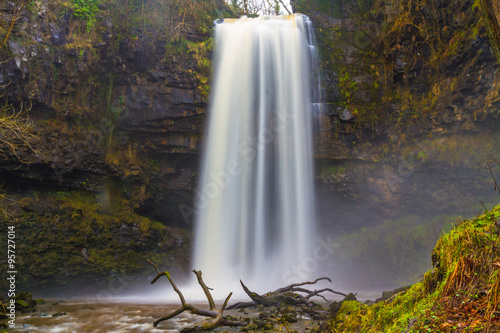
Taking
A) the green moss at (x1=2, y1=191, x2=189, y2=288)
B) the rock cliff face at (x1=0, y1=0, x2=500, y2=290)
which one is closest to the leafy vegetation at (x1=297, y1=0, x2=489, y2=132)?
the rock cliff face at (x1=0, y1=0, x2=500, y2=290)

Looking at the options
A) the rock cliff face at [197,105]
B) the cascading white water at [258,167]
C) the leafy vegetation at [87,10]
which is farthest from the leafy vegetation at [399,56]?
the leafy vegetation at [87,10]

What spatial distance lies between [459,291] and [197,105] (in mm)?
10218

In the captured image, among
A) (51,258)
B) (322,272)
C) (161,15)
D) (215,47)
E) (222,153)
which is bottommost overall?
(322,272)

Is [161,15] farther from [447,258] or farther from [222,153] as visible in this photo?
[447,258]

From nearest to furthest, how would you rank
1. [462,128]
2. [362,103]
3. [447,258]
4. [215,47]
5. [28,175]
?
[447,258] < [28,175] < [462,128] < [362,103] < [215,47]

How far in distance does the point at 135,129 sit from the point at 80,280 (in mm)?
5283

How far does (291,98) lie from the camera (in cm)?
1193

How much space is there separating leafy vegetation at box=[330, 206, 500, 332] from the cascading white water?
914 centimetres

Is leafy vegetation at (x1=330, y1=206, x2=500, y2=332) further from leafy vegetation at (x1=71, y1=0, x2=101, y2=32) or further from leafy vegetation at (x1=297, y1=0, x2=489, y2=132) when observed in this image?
leafy vegetation at (x1=71, y1=0, x2=101, y2=32)

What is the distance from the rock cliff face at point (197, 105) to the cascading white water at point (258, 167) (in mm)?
698

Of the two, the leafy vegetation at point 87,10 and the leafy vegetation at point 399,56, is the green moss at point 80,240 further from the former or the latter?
the leafy vegetation at point 399,56

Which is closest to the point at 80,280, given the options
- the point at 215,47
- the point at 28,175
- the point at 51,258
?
the point at 51,258

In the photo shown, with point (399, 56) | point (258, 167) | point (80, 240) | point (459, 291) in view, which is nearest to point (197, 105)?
point (258, 167)

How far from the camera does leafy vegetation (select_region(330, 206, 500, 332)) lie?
1.95 m
